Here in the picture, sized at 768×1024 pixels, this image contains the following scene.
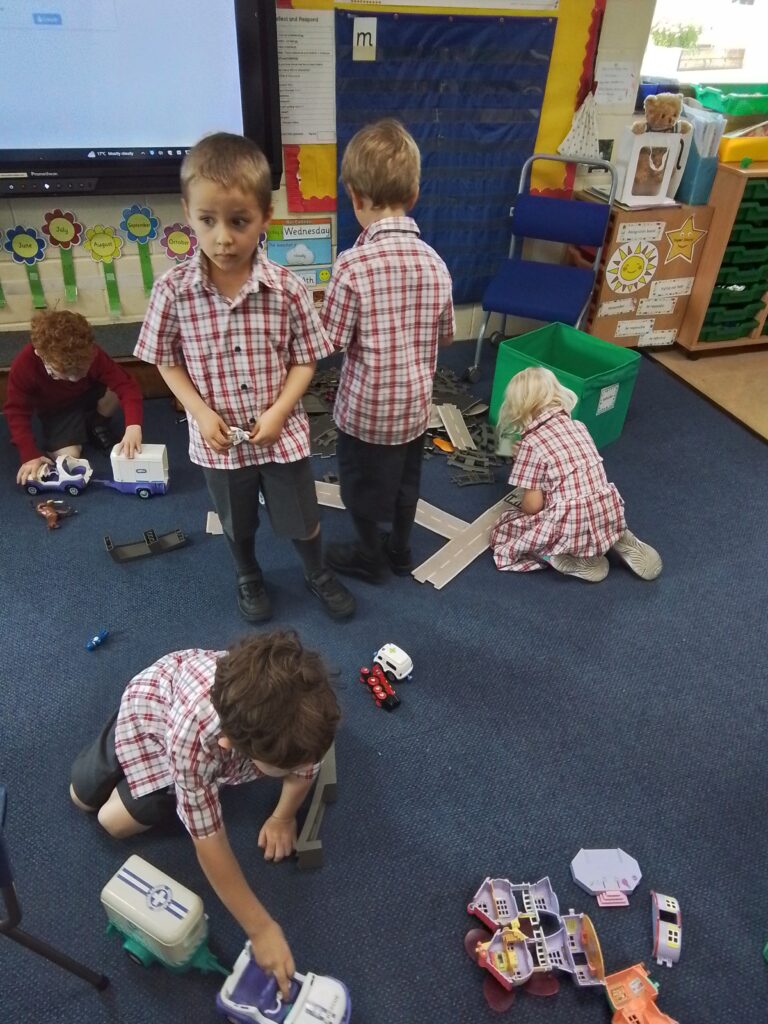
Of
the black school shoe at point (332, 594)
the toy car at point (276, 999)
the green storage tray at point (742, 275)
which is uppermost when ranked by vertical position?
A: the green storage tray at point (742, 275)

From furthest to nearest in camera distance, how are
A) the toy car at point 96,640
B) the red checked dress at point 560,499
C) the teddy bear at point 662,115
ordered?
1. the teddy bear at point 662,115
2. the red checked dress at point 560,499
3. the toy car at point 96,640

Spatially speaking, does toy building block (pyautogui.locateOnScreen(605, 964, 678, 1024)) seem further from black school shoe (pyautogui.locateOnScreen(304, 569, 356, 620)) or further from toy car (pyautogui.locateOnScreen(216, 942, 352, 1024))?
black school shoe (pyautogui.locateOnScreen(304, 569, 356, 620))

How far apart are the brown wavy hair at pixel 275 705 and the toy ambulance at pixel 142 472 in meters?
1.51

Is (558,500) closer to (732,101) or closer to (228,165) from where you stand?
(228,165)

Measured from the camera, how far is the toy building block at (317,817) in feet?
4.66

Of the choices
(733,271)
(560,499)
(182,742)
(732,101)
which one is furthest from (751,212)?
(182,742)

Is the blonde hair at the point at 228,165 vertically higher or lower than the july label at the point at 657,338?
higher

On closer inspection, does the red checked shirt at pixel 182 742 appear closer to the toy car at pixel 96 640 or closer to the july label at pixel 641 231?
the toy car at pixel 96 640

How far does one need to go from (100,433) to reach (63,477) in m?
0.28

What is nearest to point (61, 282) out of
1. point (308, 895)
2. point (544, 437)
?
point (544, 437)

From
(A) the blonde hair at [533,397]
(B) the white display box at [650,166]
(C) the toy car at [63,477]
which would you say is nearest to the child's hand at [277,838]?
(A) the blonde hair at [533,397]

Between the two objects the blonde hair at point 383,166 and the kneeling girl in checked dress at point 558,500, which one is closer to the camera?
the blonde hair at point 383,166

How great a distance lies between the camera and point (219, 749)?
1.12 meters

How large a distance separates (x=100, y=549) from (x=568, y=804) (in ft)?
5.05
